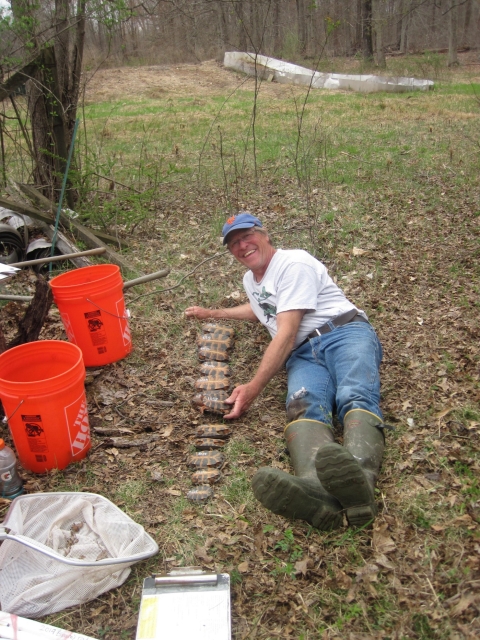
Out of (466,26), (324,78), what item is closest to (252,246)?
(324,78)

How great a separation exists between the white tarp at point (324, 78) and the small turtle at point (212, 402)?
10.6m

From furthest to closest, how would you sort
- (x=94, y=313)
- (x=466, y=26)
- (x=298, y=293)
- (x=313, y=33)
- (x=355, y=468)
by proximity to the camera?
(x=466, y=26)
(x=313, y=33)
(x=94, y=313)
(x=298, y=293)
(x=355, y=468)

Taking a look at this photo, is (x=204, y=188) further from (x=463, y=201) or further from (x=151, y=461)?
(x=151, y=461)

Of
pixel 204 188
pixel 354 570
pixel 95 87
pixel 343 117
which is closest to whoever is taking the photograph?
pixel 354 570

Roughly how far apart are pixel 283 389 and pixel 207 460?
0.85m

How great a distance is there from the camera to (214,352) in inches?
159

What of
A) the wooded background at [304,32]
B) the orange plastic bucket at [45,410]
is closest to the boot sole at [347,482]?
the orange plastic bucket at [45,410]

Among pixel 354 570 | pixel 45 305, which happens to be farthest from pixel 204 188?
pixel 354 570

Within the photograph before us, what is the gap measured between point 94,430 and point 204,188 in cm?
494

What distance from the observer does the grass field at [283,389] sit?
221cm

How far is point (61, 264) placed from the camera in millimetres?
5461

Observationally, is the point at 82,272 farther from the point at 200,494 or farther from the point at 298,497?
the point at 298,497

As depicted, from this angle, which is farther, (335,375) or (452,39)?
(452,39)

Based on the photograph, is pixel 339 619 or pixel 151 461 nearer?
pixel 339 619
